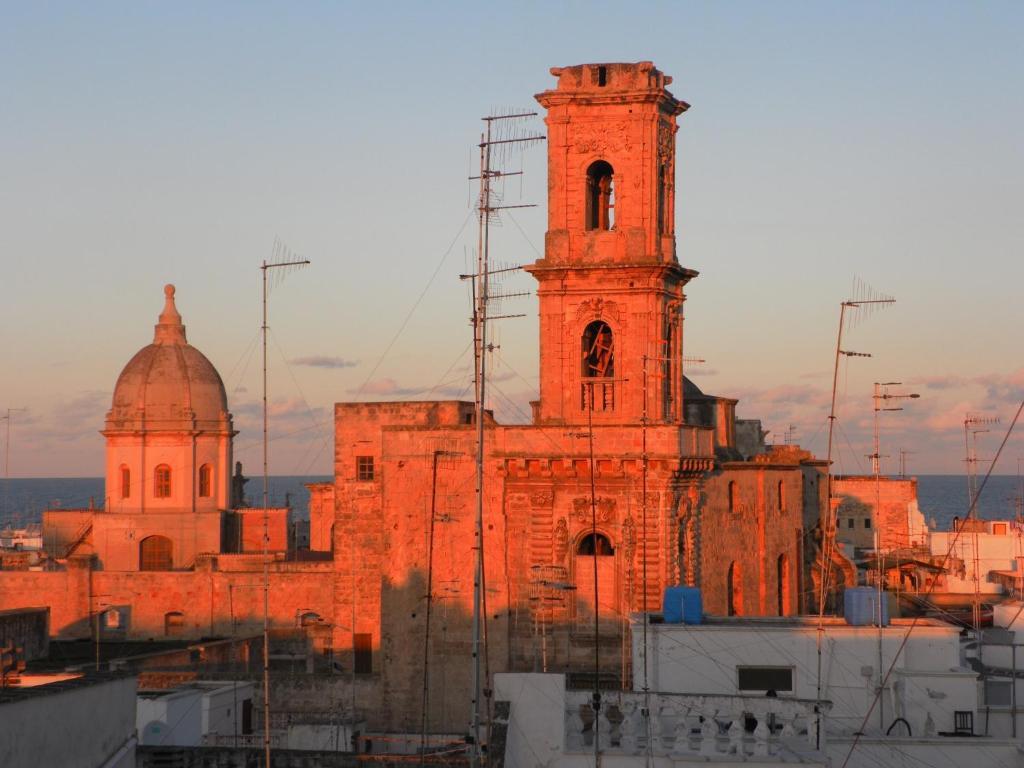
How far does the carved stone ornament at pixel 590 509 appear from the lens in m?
44.1

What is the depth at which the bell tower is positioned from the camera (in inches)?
1741

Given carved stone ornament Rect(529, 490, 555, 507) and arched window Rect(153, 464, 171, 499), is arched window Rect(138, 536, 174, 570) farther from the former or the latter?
carved stone ornament Rect(529, 490, 555, 507)

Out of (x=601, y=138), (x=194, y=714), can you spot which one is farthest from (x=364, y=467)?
(x=194, y=714)

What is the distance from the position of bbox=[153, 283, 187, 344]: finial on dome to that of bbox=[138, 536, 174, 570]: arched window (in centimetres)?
747

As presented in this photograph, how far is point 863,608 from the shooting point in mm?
34562

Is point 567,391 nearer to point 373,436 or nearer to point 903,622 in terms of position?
point 373,436

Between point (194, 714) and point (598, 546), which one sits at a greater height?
point (598, 546)

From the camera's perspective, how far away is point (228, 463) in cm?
7088

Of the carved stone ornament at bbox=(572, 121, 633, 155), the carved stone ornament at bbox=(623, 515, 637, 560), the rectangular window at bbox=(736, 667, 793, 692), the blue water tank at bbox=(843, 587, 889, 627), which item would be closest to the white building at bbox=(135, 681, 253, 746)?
the rectangular window at bbox=(736, 667, 793, 692)

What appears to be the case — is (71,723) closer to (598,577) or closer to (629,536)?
(598,577)

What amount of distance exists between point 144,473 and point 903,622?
40336 millimetres

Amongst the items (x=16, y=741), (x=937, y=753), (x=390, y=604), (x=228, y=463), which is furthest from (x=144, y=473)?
(x=16, y=741)

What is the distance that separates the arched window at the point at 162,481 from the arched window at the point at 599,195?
29112 mm

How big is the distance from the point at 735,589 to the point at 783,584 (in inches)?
119
